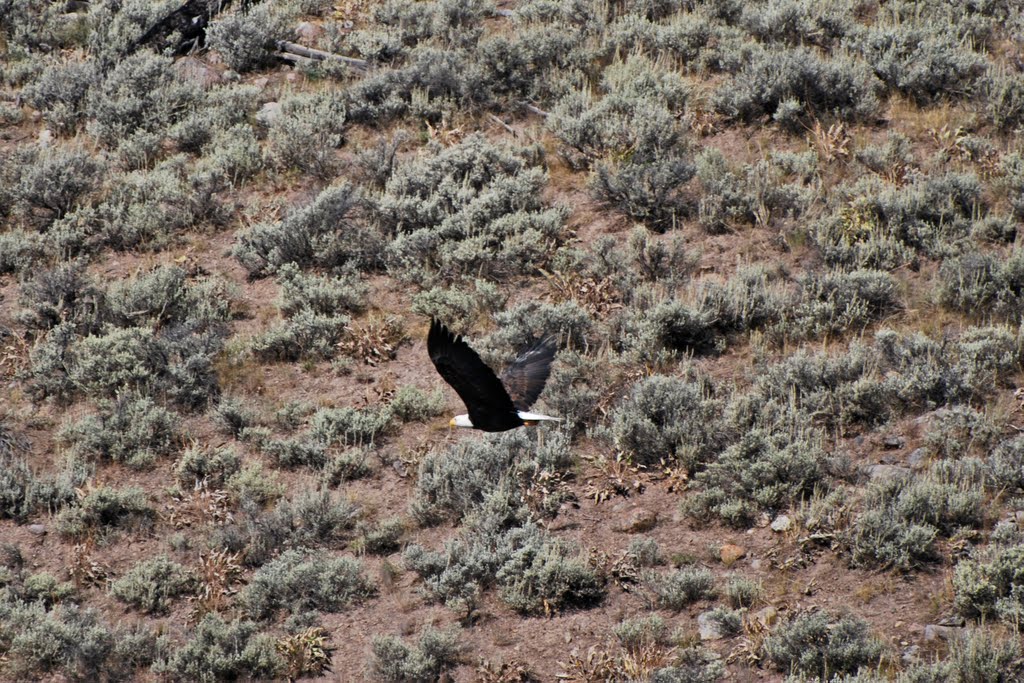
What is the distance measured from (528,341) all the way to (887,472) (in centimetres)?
303

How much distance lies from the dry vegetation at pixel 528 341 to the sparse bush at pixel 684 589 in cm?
3

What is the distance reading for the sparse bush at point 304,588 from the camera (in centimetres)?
816

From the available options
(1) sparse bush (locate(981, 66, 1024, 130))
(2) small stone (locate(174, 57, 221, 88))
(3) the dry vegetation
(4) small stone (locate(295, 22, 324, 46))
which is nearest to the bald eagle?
(3) the dry vegetation

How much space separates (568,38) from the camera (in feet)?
44.5

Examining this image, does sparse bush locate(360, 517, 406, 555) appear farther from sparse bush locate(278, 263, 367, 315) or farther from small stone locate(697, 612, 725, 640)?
sparse bush locate(278, 263, 367, 315)

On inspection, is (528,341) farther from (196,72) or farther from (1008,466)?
(196,72)

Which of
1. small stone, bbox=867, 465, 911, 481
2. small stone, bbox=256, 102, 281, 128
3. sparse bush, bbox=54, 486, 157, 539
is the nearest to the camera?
small stone, bbox=867, 465, 911, 481

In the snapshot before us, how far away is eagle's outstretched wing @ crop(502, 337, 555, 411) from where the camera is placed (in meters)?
8.70

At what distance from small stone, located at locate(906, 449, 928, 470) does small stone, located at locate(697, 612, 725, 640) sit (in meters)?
1.85

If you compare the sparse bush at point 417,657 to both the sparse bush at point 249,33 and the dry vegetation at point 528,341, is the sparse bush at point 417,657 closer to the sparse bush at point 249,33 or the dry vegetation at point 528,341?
the dry vegetation at point 528,341

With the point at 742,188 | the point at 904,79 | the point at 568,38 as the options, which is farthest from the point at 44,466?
the point at 904,79

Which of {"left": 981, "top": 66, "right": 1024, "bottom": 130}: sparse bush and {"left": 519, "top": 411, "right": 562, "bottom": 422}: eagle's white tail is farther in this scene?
{"left": 981, "top": 66, "right": 1024, "bottom": 130}: sparse bush

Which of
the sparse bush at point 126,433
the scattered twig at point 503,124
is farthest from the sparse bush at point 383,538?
the scattered twig at point 503,124

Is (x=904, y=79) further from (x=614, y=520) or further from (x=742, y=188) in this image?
(x=614, y=520)
